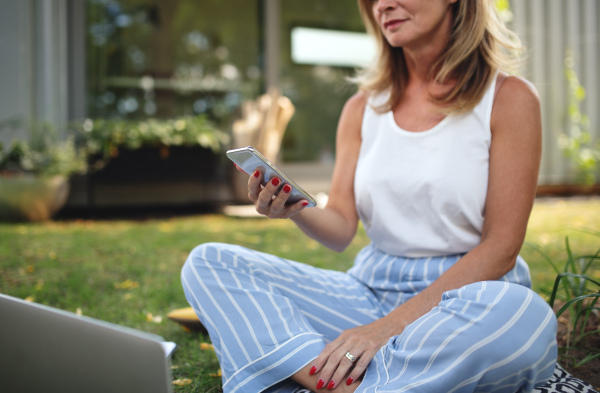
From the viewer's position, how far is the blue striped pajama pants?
1050 millimetres

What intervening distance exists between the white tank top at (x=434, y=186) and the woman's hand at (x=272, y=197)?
334 mm

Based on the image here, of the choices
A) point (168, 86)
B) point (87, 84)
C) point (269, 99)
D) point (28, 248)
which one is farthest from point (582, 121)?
point (28, 248)

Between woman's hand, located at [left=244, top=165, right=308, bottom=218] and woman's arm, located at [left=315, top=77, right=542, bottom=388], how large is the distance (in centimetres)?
32

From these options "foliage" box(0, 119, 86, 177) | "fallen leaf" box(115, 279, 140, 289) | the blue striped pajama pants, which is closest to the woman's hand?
the blue striped pajama pants

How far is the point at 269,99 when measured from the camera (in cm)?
552

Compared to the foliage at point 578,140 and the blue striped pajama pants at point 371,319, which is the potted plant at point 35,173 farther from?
the foliage at point 578,140

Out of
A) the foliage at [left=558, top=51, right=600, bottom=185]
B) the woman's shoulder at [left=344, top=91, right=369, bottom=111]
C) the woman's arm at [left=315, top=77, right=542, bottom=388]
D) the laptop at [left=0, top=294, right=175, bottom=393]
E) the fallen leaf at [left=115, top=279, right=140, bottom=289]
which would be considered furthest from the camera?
the foliage at [left=558, top=51, right=600, bottom=185]

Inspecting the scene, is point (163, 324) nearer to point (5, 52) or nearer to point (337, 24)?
point (5, 52)

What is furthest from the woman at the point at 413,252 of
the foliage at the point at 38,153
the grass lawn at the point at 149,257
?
the foliage at the point at 38,153

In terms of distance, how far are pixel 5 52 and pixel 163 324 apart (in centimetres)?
428

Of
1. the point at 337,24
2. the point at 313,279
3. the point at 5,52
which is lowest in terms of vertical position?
the point at 313,279

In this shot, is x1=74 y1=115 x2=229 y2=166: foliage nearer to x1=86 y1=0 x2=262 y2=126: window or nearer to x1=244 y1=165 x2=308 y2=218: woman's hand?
x1=86 y1=0 x2=262 y2=126: window

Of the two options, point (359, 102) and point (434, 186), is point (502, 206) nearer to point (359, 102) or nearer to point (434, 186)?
point (434, 186)

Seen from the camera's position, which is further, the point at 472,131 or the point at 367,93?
the point at 367,93
